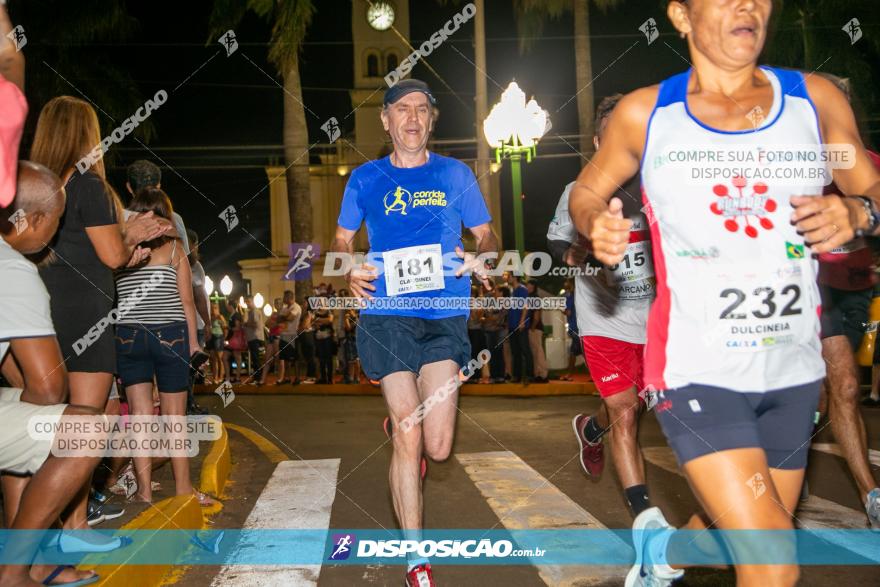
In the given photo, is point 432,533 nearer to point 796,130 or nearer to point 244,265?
point 796,130

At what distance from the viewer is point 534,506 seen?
5672 mm

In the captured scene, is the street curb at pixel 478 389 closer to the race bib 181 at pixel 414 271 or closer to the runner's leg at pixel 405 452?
the race bib 181 at pixel 414 271

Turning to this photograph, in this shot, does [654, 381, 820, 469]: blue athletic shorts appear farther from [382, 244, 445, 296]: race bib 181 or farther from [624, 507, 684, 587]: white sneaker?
[382, 244, 445, 296]: race bib 181

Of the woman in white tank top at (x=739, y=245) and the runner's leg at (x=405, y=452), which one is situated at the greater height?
the woman in white tank top at (x=739, y=245)

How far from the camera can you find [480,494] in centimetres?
613

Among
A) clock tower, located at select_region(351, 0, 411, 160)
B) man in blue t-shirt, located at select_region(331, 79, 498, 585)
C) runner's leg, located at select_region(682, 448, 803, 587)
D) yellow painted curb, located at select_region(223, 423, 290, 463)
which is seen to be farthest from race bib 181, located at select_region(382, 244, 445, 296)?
clock tower, located at select_region(351, 0, 411, 160)

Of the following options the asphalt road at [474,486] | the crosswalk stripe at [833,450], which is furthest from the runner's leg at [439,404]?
the crosswalk stripe at [833,450]

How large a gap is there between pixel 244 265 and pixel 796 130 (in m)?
44.1

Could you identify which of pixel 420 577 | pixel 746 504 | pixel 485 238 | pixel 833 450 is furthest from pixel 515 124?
pixel 746 504

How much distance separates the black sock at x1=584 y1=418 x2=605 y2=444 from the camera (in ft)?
18.4

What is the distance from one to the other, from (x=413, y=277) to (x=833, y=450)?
15.5 feet

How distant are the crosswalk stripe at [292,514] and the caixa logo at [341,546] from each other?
0.23ft

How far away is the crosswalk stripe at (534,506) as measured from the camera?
4176 millimetres

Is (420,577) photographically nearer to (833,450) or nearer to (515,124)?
(833,450)
